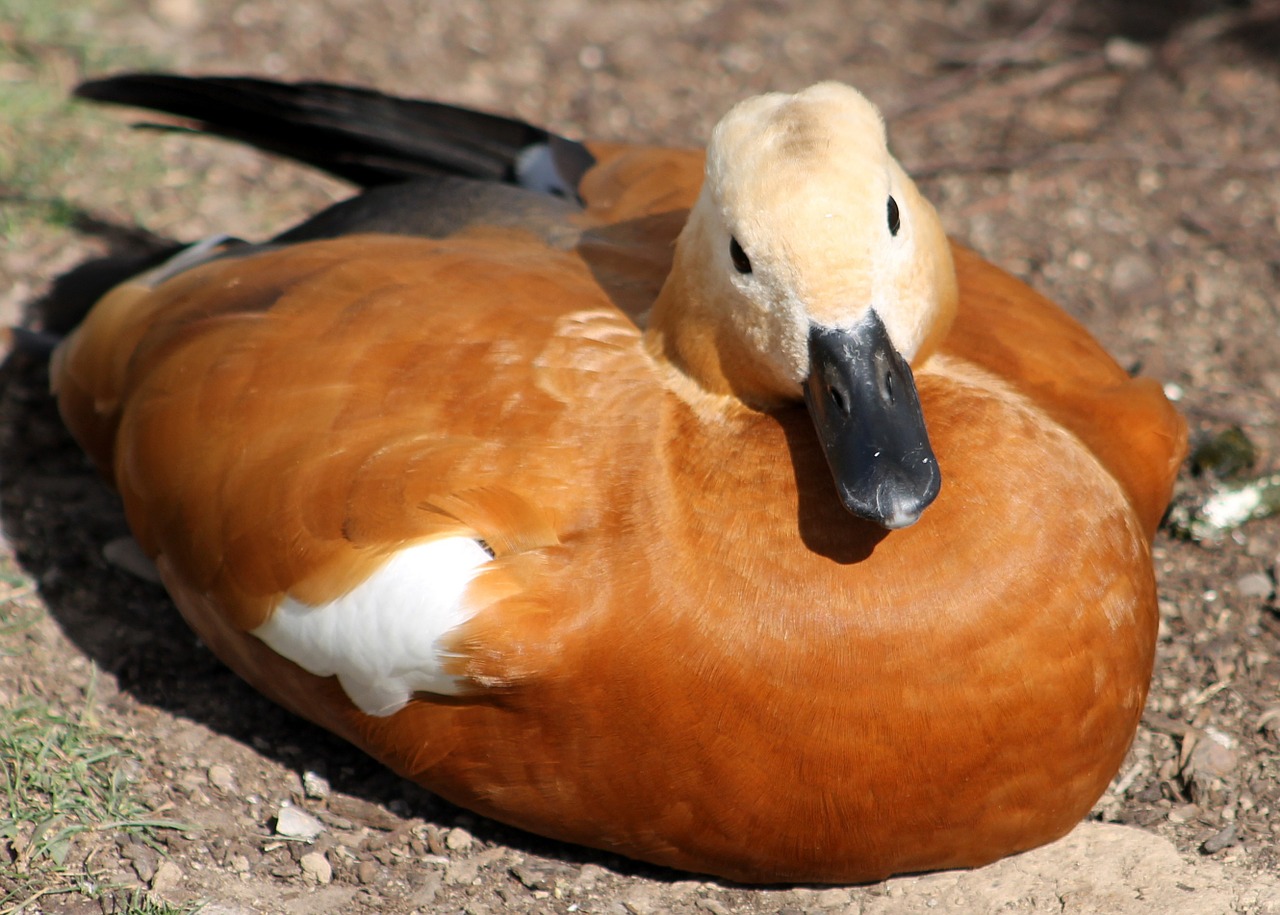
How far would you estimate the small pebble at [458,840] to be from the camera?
8.30ft

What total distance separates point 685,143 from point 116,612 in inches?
89.7

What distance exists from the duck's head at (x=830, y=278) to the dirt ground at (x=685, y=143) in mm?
824

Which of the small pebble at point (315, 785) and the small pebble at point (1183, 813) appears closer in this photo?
the small pebble at point (1183, 813)

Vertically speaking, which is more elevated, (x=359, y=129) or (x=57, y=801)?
(x=359, y=129)

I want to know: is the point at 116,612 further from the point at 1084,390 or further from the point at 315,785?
the point at 1084,390

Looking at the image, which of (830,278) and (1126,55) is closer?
(830,278)

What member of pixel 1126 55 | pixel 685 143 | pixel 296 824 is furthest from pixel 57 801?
pixel 1126 55

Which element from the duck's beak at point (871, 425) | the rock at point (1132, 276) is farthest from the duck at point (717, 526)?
the rock at point (1132, 276)

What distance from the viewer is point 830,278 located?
6.64 feet

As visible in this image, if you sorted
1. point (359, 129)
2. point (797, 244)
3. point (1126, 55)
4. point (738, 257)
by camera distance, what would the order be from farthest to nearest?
1. point (1126, 55)
2. point (359, 129)
3. point (738, 257)
4. point (797, 244)

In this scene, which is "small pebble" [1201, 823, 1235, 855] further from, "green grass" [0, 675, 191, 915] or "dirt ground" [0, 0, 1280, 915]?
"green grass" [0, 675, 191, 915]

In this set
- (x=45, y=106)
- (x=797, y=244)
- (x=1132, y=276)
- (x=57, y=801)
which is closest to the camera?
(x=797, y=244)

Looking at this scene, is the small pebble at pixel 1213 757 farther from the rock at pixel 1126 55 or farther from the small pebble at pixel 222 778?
the rock at pixel 1126 55

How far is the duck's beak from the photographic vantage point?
200 centimetres
